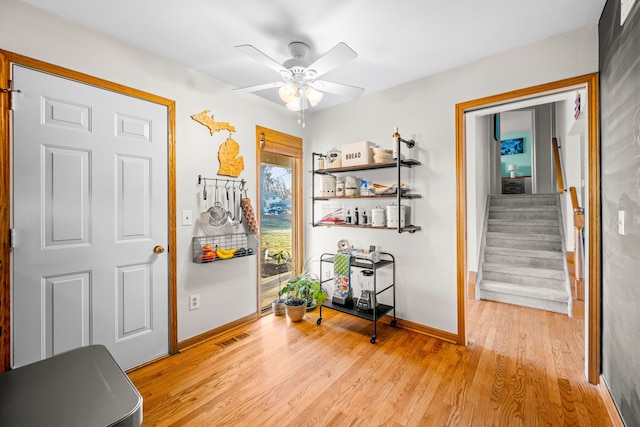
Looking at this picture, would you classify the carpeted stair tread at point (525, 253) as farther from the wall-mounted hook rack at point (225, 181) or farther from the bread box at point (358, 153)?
the wall-mounted hook rack at point (225, 181)

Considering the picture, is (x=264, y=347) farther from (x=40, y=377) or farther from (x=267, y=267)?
(x=40, y=377)

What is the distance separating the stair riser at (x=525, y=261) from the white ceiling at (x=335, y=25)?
2.82 metres

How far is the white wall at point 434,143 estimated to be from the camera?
2.22 metres

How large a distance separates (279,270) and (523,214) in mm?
4104

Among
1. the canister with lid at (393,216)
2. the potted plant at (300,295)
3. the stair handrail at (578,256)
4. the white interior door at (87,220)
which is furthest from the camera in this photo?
the stair handrail at (578,256)

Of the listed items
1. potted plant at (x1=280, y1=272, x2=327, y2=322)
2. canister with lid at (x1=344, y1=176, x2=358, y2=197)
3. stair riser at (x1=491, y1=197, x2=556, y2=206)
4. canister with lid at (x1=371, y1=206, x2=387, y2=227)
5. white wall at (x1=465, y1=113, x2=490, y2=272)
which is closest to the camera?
canister with lid at (x1=371, y1=206, x2=387, y2=227)

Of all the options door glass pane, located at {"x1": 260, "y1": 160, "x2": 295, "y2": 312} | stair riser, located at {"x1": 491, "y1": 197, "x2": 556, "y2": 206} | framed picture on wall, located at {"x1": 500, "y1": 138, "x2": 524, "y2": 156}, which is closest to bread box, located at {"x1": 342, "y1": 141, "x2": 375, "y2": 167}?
door glass pane, located at {"x1": 260, "y1": 160, "x2": 295, "y2": 312}

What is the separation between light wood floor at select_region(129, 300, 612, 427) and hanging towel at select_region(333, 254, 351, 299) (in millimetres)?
337

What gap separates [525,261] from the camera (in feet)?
12.8

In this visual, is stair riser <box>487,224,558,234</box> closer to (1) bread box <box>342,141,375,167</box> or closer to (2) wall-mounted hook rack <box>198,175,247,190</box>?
(1) bread box <box>342,141,375,167</box>

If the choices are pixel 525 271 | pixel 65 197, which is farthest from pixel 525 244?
pixel 65 197

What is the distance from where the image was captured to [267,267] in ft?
11.0

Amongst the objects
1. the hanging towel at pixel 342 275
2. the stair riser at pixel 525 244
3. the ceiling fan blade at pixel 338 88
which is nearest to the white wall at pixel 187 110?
the hanging towel at pixel 342 275

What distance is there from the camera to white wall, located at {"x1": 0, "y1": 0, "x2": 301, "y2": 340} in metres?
1.76
